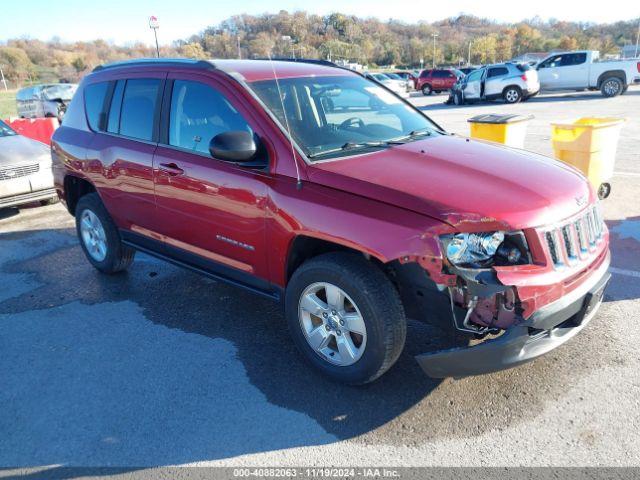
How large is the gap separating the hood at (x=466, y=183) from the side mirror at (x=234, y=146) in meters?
0.43

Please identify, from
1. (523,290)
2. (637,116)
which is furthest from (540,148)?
(523,290)

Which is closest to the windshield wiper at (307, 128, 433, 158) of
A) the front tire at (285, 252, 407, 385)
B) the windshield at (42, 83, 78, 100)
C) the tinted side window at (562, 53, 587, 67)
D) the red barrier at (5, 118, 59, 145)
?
the front tire at (285, 252, 407, 385)

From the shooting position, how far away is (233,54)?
18.2 feet

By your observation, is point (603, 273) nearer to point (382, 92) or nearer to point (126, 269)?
point (382, 92)

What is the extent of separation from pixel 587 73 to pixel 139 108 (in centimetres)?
2341

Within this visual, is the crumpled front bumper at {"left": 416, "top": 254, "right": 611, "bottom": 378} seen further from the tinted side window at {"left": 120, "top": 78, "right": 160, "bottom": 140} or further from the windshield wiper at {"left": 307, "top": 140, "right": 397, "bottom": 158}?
the tinted side window at {"left": 120, "top": 78, "right": 160, "bottom": 140}

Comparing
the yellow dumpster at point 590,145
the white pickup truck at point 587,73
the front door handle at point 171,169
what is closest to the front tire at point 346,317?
the front door handle at point 171,169

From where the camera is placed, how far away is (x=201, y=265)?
3965mm

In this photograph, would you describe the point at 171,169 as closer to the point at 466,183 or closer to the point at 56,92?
the point at 466,183

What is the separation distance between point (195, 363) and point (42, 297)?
2.11 metres

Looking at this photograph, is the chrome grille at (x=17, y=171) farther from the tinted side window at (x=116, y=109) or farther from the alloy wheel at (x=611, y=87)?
the alloy wheel at (x=611, y=87)

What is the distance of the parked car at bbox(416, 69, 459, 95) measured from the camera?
1308 inches

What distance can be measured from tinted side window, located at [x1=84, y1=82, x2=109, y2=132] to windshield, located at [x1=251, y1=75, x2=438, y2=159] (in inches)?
77.6

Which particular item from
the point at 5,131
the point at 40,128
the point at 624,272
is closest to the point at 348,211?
the point at 624,272
